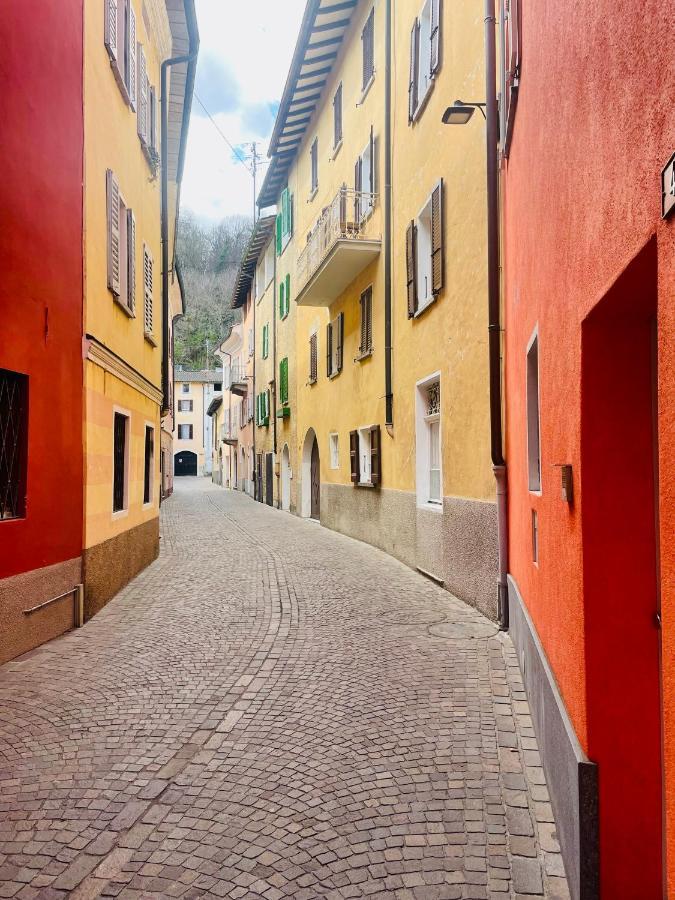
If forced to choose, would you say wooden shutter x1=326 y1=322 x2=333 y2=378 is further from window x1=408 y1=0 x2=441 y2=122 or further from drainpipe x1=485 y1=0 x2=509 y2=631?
drainpipe x1=485 y1=0 x2=509 y2=631

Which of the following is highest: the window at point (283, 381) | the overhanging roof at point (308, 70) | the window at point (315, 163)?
the overhanging roof at point (308, 70)

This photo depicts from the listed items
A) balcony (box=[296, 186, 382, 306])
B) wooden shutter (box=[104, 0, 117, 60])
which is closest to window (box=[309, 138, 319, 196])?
balcony (box=[296, 186, 382, 306])

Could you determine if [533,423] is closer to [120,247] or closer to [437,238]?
[437,238]

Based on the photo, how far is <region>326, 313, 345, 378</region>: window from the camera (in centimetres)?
1653

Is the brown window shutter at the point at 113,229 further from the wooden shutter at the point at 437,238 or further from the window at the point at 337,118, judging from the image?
the window at the point at 337,118

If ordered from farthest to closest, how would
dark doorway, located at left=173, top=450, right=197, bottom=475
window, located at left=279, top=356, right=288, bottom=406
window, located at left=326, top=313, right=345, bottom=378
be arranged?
dark doorway, located at left=173, top=450, right=197, bottom=475 < window, located at left=279, top=356, right=288, bottom=406 < window, located at left=326, top=313, right=345, bottom=378

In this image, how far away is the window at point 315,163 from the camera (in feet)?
63.1

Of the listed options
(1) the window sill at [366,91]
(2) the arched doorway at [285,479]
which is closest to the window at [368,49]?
(1) the window sill at [366,91]

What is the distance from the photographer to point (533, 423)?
219 inches

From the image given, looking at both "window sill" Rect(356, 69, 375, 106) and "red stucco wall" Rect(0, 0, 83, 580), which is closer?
"red stucco wall" Rect(0, 0, 83, 580)

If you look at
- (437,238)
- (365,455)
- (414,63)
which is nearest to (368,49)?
(414,63)

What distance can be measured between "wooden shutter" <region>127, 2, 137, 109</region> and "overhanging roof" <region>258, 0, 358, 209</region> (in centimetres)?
558

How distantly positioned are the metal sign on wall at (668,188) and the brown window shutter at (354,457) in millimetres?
12927

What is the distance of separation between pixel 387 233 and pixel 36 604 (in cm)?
915
